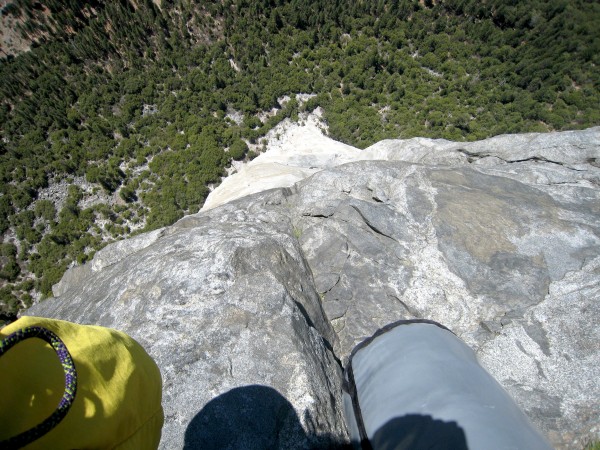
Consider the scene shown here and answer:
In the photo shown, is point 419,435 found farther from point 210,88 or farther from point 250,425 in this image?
point 210,88

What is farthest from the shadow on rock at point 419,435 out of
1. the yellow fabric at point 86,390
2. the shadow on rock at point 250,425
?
the yellow fabric at point 86,390

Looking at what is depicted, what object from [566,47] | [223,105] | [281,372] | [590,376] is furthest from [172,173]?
[566,47]

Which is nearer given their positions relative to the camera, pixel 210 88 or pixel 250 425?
pixel 250 425

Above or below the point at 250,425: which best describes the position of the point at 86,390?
above

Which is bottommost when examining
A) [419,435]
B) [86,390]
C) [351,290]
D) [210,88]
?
[351,290]

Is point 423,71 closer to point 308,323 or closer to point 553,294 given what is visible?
point 553,294

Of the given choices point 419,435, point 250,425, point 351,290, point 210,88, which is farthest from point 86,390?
point 210,88
